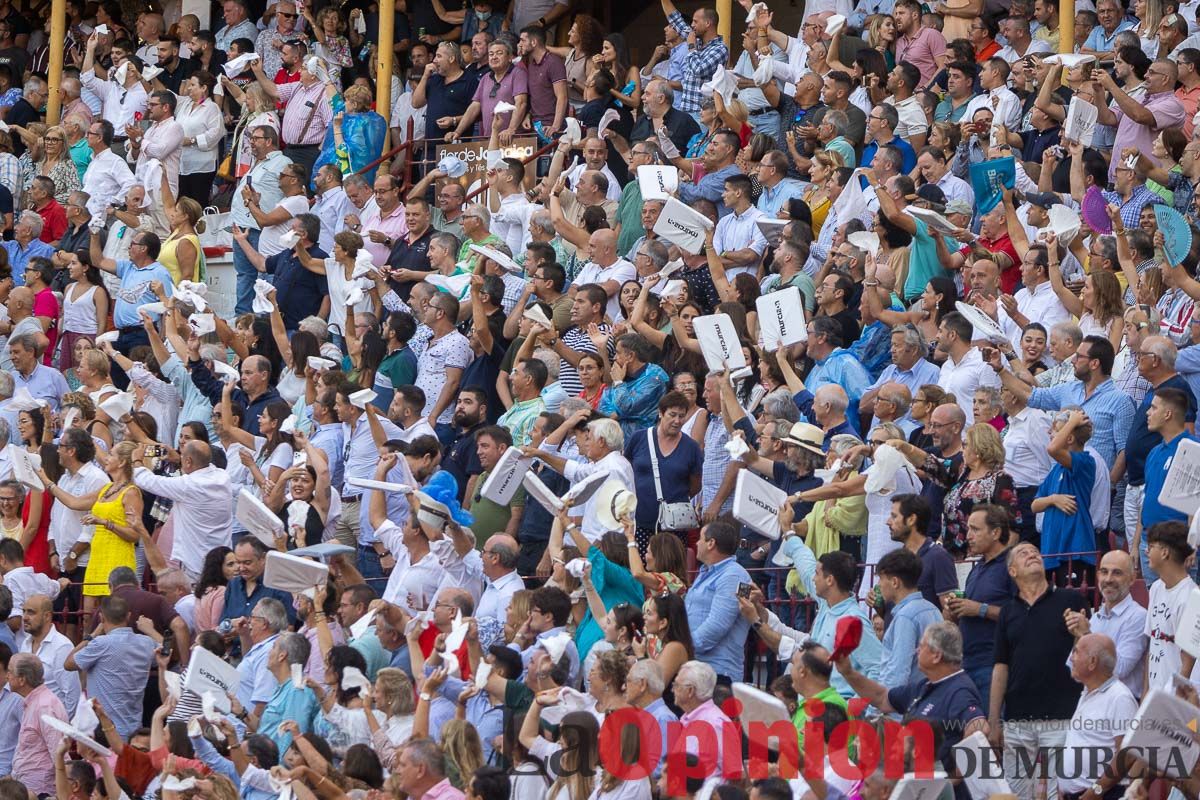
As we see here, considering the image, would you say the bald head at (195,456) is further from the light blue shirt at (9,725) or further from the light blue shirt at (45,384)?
the light blue shirt at (45,384)

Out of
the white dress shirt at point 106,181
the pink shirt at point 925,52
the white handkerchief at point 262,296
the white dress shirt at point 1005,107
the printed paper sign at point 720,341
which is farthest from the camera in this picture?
the white dress shirt at point 106,181

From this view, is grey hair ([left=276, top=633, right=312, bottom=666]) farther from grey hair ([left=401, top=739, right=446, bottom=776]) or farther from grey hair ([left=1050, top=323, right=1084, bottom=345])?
grey hair ([left=1050, top=323, right=1084, bottom=345])

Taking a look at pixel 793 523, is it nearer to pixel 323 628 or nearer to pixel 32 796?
pixel 323 628

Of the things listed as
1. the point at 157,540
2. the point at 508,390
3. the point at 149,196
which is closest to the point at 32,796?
the point at 157,540

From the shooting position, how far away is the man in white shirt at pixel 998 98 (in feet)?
48.3

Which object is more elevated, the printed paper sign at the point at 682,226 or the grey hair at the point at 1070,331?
the printed paper sign at the point at 682,226

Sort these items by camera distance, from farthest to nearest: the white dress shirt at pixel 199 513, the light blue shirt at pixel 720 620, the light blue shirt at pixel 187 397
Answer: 1. the light blue shirt at pixel 187 397
2. the white dress shirt at pixel 199 513
3. the light blue shirt at pixel 720 620

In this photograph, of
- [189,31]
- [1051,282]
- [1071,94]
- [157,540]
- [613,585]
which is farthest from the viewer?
[189,31]

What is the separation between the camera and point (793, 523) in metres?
11.0

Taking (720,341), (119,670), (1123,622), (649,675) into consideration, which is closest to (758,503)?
(649,675)

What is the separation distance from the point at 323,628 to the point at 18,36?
12.2 metres

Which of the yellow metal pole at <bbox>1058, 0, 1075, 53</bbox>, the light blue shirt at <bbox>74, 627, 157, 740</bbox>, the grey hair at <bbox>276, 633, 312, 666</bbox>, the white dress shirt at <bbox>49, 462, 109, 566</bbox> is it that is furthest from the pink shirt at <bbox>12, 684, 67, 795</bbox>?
the yellow metal pole at <bbox>1058, 0, 1075, 53</bbox>

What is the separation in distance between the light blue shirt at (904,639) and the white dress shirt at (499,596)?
2.18 metres

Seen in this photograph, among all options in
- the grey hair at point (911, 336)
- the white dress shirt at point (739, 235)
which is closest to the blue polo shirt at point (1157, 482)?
the grey hair at point (911, 336)
